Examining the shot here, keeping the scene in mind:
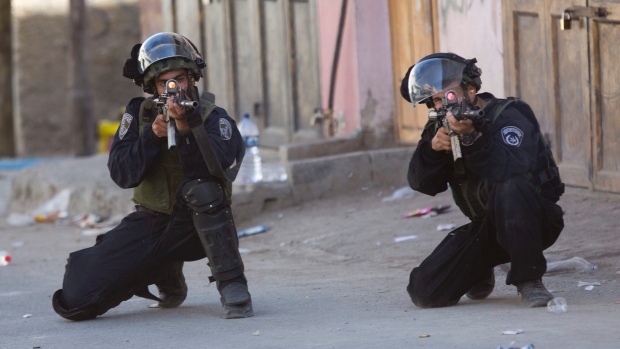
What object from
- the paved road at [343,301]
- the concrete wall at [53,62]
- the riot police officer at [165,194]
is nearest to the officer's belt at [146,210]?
the riot police officer at [165,194]

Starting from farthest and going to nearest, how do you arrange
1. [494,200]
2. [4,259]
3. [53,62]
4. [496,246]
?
[53,62]
[4,259]
[496,246]
[494,200]

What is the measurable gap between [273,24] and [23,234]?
10.2 ft

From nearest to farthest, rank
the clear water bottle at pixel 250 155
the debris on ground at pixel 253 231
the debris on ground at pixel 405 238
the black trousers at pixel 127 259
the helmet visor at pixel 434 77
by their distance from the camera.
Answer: the helmet visor at pixel 434 77 → the black trousers at pixel 127 259 → the debris on ground at pixel 405 238 → the debris on ground at pixel 253 231 → the clear water bottle at pixel 250 155

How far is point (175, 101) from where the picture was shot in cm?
483

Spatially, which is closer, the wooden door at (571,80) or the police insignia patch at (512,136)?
the police insignia patch at (512,136)

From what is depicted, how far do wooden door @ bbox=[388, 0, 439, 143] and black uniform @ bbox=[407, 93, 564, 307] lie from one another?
13.9ft

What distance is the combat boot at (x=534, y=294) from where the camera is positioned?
15.4 feet

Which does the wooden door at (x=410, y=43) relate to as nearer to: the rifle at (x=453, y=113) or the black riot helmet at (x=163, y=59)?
the black riot helmet at (x=163, y=59)

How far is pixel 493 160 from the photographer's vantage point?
4641mm

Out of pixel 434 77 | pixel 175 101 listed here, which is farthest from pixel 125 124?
pixel 434 77

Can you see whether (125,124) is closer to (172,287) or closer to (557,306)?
(172,287)

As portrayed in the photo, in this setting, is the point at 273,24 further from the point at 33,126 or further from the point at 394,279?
the point at 33,126

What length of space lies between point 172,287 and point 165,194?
525mm

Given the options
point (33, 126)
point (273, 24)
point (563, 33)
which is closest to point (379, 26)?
point (273, 24)
